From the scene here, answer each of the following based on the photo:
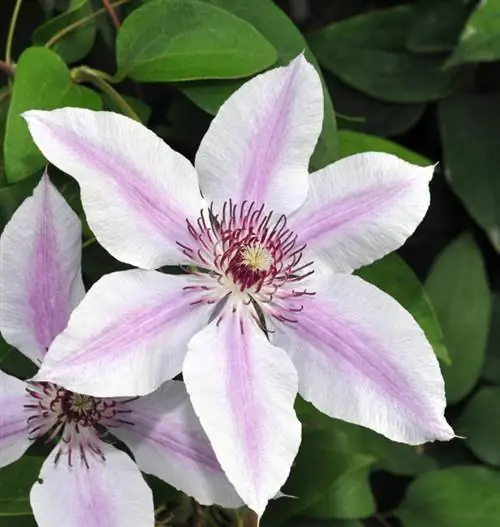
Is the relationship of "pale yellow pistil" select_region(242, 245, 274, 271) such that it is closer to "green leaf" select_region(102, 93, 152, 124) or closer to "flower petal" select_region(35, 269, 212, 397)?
"flower petal" select_region(35, 269, 212, 397)

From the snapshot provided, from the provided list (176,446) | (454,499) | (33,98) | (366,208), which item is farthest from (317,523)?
(33,98)

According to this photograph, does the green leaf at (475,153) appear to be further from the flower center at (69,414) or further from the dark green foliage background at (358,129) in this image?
the flower center at (69,414)

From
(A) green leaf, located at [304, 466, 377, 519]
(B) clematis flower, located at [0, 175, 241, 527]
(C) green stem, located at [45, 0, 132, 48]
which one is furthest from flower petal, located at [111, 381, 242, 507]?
(C) green stem, located at [45, 0, 132, 48]

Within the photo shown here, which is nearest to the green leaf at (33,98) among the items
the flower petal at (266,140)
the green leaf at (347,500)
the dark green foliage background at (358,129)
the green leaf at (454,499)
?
the dark green foliage background at (358,129)

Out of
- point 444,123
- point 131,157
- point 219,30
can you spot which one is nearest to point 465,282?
point 444,123

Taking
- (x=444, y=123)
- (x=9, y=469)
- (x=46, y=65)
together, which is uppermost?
(x=46, y=65)

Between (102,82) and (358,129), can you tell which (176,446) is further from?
(358,129)

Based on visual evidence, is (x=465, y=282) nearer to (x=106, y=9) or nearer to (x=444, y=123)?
(x=444, y=123)
